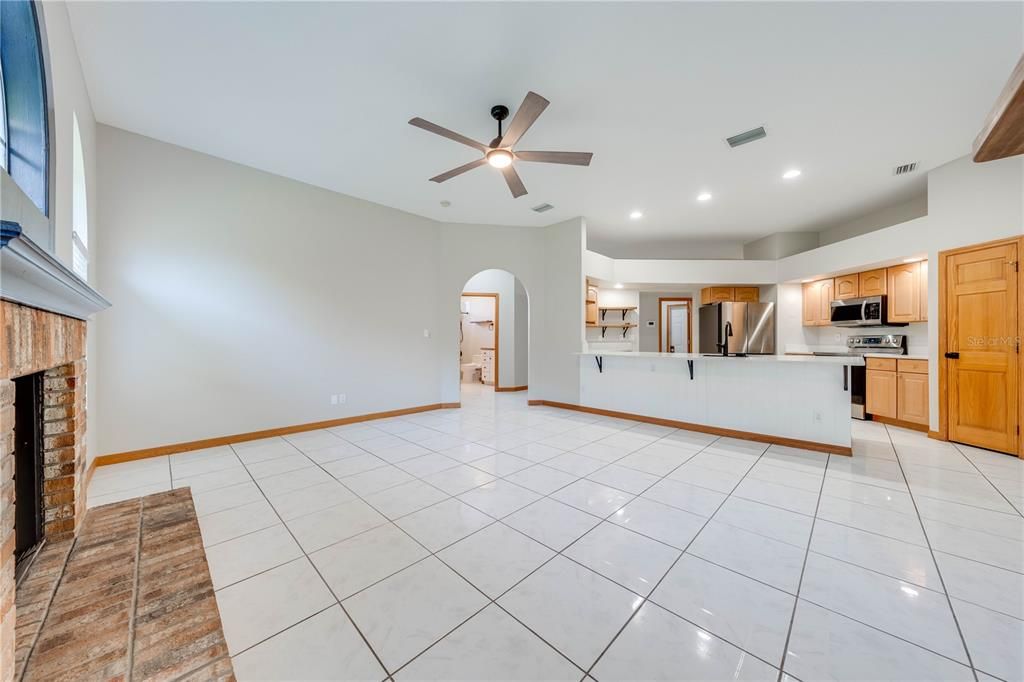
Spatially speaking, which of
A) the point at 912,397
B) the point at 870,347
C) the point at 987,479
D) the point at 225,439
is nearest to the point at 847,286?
the point at 870,347

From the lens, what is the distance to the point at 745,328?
171 inches

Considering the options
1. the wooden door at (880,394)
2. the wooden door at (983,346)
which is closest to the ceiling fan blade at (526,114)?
the wooden door at (983,346)

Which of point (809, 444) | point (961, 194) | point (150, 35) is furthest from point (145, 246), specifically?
point (961, 194)

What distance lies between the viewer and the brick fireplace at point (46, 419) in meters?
1.00

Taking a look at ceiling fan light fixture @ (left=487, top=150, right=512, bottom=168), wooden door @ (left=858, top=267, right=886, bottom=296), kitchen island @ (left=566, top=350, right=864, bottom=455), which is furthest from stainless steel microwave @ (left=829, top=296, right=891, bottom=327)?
ceiling fan light fixture @ (left=487, top=150, right=512, bottom=168)

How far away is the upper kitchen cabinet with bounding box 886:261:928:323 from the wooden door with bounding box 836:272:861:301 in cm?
41

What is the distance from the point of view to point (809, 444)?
11.8 feet

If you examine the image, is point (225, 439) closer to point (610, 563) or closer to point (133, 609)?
point (133, 609)

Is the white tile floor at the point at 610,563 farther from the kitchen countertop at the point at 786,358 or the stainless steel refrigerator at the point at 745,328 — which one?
the stainless steel refrigerator at the point at 745,328

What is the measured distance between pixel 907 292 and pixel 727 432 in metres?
3.20

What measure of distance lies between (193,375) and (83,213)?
1539 millimetres

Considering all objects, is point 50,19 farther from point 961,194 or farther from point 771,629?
point 961,194

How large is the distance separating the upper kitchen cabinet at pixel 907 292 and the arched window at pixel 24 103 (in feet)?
25.6
